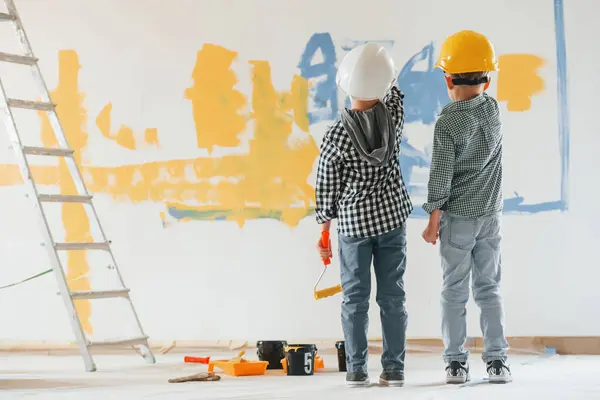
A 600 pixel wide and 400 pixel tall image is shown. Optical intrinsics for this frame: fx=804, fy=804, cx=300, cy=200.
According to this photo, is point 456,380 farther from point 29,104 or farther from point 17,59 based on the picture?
point 17,59

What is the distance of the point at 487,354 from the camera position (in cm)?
288


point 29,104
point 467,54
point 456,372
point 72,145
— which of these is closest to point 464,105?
point 467,54

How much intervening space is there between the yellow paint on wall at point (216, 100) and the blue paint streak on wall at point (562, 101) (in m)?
1.59

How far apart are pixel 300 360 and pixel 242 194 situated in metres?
1.20

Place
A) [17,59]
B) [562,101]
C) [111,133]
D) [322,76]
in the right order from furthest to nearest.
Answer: [111,133]
[322,76]
[562,101]
[17,59]

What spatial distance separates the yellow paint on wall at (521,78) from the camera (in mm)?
4000

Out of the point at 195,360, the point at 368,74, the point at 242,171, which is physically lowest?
the point at 195,360

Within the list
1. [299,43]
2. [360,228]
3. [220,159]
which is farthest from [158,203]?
[360,228]

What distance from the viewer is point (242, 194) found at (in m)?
4.14

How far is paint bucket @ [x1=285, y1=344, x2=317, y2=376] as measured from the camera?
10.4ft

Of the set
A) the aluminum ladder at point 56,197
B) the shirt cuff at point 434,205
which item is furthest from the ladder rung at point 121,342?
the shirt cuff at point 434,205

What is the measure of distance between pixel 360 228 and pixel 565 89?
1.75 metres

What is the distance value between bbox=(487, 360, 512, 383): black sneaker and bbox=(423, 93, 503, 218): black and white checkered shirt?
0.53 metres

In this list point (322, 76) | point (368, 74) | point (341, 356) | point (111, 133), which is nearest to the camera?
point (368, 74)
